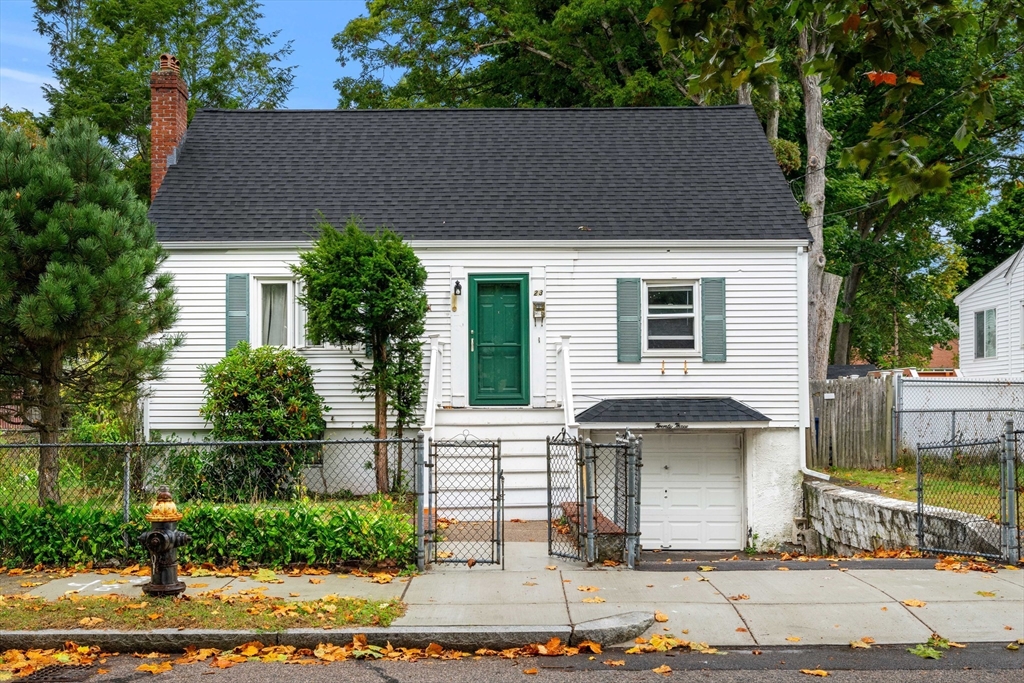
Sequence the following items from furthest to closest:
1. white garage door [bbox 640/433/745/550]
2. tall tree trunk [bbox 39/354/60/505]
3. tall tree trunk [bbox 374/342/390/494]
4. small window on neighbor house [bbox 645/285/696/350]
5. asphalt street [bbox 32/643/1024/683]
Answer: white garage door [bbox 640/433/745/550], small window on neighbor house [bbox 645/285/696/350], tall tree trunk [bbox 374/342/390/494], tall tree trunk [bbox 39/354/60/505], asphalt street [bbox 32/643/1024/683]

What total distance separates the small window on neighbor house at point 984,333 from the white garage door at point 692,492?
47.1 feet

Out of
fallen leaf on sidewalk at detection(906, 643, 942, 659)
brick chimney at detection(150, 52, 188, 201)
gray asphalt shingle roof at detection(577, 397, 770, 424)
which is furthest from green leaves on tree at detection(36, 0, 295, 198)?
fallen leaf on sidewalk at detection(906, 643, 942, 659)

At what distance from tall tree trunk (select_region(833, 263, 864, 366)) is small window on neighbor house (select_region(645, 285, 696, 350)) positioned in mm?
18356

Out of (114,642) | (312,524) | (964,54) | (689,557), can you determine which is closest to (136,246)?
(312,524)

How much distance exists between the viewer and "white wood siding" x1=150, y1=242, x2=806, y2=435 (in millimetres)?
16156

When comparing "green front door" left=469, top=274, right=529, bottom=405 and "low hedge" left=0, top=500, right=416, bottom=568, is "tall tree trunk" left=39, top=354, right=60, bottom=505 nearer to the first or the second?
"low hedge" left=0, top=500, right=416, bottom=568

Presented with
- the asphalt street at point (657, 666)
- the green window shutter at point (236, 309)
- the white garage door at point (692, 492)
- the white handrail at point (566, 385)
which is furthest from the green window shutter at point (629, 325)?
the asphalt street at point (657, 666)

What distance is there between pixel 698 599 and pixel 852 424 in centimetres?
1219

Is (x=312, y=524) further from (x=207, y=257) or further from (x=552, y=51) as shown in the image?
(x=552, y=51)

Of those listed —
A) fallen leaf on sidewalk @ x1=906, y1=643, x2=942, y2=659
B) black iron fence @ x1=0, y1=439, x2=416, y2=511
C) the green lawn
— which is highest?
black iron fence @ x1=0, y1=439, x2=416, y2=511

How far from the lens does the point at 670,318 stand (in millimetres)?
16406

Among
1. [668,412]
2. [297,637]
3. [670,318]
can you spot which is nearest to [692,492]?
[668,412]

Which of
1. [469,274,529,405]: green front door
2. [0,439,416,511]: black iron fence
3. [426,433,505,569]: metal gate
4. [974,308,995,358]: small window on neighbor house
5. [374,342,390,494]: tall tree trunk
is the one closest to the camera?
[426,433,505,569]: metal gate

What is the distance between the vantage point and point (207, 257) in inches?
637
